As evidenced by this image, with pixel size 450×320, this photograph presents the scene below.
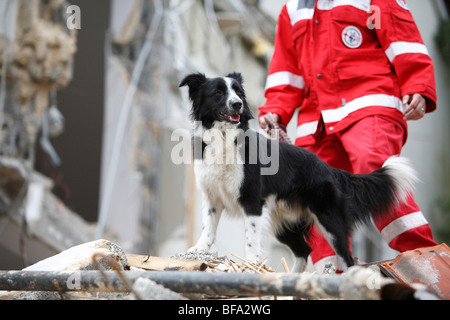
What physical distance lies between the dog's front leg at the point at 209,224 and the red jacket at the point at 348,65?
2.58 ft

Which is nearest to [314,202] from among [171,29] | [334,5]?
[334,5]

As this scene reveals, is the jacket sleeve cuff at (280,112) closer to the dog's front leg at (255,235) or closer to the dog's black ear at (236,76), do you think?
the dog's black ear at (236,76)

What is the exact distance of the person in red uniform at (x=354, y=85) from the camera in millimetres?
2764

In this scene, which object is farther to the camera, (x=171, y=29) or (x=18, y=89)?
(x=171, y=29)

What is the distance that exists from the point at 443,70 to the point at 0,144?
12.1m

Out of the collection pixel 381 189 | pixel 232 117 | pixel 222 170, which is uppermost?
pixel 232 117

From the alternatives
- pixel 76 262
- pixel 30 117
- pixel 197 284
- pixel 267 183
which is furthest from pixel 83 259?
pixel 30 117

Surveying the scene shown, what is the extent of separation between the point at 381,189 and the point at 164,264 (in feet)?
4.64

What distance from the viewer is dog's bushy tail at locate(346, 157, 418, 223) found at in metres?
2.76

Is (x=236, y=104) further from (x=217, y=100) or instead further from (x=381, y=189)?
(x=381, y=189)

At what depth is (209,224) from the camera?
9.31 feet

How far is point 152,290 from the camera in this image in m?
1.38

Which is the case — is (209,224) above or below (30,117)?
below

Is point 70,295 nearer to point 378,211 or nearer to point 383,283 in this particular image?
point 383,283
